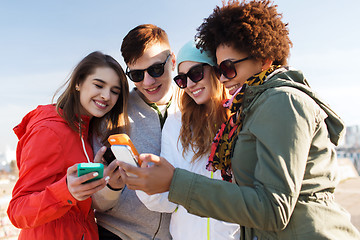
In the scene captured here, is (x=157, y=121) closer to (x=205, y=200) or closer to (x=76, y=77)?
(x=76, y=77)

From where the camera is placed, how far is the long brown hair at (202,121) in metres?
2.45

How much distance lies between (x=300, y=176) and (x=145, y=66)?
6.80 feet

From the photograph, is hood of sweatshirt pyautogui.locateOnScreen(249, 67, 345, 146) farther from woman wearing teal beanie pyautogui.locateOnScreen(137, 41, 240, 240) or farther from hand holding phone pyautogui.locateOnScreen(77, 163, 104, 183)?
hand holding phone pyautogui.locateOnScreen(77, 163, 104, 183)

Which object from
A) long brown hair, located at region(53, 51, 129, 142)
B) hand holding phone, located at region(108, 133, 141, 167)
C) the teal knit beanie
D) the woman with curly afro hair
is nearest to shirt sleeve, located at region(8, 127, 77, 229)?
long brown hair, located at region(53, 51, 129, 142)

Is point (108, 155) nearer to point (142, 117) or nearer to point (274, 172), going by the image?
point (142, 117)

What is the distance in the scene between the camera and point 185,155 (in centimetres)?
249

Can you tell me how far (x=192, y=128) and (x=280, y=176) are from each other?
1385 mm

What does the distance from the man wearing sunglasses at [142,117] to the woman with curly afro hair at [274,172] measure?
1.25 meters

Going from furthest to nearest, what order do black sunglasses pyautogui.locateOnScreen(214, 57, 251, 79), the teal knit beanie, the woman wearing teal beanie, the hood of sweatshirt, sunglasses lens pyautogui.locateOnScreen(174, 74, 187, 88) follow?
sunglasses lens pyautogui.locateOnScreen(174, 74, 187, 88), the teal knit beanie, the woman wearing teal beanie, black sunglasses pyautogui.locateOnScreen(214, 57, 251, 79), the hood of sweatshirt

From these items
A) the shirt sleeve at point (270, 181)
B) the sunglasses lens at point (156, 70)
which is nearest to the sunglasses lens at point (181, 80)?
the sunglasses lens at point (156, 70)

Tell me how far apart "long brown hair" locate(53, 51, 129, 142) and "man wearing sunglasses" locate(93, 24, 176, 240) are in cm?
11

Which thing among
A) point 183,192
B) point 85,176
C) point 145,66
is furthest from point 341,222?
point 145,66

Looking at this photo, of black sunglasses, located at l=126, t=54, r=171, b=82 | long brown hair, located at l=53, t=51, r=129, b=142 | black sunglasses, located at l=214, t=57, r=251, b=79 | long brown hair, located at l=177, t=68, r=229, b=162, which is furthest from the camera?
black sunglasses, located at l=126, t=54, r=171, b=82

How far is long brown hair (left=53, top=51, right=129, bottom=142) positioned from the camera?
9.45ft
